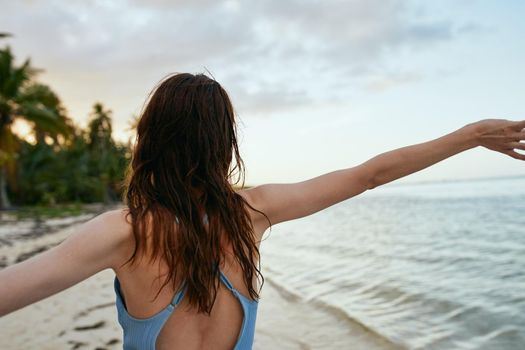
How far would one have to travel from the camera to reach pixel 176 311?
1442 mm

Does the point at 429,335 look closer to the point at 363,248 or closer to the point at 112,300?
the point at 112,300

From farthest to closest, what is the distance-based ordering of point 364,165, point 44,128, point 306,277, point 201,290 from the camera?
point 44,128
point 306,277
point 364,165
point 201,290

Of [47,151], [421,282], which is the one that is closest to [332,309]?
[421,282]

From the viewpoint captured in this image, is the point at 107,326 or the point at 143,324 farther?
the point at 107,326

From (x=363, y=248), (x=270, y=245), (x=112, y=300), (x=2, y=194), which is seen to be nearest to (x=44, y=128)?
(x=2, y=194)

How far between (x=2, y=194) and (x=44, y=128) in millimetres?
4208

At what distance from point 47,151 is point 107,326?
31.7 meters

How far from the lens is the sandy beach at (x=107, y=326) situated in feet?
12.9

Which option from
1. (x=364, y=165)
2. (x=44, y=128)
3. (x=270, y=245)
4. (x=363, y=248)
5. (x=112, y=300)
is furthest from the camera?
(x=44, y=128)

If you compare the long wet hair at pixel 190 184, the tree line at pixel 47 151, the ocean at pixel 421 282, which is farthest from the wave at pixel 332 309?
the tree line at pixel 47 151

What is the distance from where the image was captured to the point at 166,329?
143 centimetres

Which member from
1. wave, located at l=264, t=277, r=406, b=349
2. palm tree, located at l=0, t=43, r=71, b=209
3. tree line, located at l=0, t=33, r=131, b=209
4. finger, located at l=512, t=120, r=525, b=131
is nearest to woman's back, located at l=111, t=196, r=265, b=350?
finger, located at l=512, t=120, r=525, b=131

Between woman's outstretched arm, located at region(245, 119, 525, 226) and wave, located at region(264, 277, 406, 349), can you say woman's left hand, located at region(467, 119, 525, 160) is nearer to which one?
woman's outstretched arm, located at region(245, 119, 525, 226)

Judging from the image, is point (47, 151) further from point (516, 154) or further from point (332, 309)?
point (516, 154)
